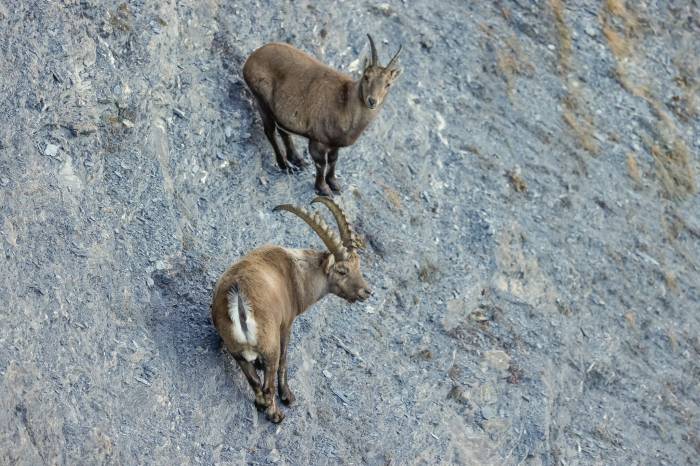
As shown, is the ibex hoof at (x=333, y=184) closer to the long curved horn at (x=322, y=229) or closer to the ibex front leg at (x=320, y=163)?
the ibex front leg at (x=320, y=163)

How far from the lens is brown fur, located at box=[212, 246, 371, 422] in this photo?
9.58m

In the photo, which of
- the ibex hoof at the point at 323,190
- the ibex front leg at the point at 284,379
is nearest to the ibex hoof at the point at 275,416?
the ibex front leg at the point at 284,379

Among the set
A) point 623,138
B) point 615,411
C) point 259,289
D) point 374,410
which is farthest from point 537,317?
point 259,289

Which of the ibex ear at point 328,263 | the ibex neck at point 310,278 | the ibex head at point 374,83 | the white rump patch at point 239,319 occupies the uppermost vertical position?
the ibex head at point 374,83

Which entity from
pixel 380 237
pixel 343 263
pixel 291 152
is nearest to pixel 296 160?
pixel 291 152

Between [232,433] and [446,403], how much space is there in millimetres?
3332

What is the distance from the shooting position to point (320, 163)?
13023mm

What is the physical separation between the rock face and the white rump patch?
1.27m

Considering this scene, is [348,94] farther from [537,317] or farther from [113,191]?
[537,317]

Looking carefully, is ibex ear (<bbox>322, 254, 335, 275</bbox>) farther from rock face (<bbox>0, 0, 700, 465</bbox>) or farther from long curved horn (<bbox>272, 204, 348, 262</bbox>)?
rock face (<bbox>0, 0, 700, 465</bbox>)

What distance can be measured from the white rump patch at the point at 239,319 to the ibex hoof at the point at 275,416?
4.61 feet

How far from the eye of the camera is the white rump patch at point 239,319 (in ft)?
30.7

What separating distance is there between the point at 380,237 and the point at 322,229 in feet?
11.9

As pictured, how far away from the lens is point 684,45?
20.1 meters
